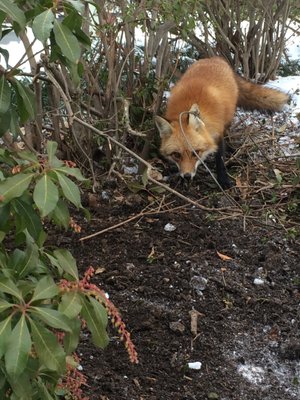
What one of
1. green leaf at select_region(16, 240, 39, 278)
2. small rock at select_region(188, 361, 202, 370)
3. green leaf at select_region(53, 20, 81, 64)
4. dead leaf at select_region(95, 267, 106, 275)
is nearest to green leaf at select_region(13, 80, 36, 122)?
green leaf at select_region(53, 20, 81, 64)

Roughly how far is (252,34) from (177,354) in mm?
4260

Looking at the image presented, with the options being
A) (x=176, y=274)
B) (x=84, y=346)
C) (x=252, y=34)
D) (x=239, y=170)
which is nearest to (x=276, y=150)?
(x=239, y=170)

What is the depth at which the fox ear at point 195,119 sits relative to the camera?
4749 millimetres

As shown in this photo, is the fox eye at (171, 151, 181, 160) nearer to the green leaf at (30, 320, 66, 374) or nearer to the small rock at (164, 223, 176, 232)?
the small rock at (164, 223, 176, 232)

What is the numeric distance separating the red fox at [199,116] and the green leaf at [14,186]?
124 inches

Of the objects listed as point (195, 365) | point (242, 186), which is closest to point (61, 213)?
point (195, 365)

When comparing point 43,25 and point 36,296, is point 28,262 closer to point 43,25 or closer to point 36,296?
point 36,296

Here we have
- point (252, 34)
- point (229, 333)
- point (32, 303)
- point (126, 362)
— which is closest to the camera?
point (32, 303)

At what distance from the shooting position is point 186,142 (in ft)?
15.7

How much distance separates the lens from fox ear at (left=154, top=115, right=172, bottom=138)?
480 centimetres

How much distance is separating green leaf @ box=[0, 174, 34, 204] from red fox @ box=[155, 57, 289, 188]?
3.16 meters

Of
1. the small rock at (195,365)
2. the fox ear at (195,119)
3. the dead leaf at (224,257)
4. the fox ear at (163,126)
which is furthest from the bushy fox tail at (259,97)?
the small rock at (195,365)

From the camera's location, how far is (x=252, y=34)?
6.45 metres

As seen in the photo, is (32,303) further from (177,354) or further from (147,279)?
(147,279)
